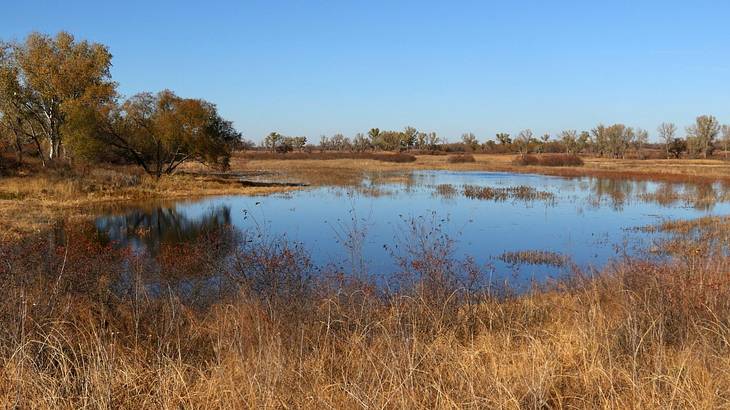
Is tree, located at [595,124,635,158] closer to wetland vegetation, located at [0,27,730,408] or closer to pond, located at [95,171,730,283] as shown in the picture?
pond, located at [95,171,730,283]

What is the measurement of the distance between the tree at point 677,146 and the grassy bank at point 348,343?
308ft

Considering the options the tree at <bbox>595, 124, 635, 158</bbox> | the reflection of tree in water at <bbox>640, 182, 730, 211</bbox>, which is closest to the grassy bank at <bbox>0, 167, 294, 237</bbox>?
the reflection of tree in water at <bbox>640, 182, 730, 211</bbox>

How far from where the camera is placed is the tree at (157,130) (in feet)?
110

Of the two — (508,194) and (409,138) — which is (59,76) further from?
(409,138)

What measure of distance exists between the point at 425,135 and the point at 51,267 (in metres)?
121

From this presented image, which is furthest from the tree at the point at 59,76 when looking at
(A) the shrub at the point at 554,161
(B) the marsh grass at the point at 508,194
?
(A) the shrub at the point at 554,161

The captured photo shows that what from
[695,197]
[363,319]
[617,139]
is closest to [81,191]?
[363,319]

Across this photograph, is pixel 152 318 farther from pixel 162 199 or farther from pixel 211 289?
pixel 162 199

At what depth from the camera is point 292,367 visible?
15.0 ft

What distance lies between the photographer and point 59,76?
33219 millimetres

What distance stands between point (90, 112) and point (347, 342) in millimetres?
30839

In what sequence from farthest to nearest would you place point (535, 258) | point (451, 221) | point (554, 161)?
1. point (554, 161)
2. point (451, 221)
3. point (535, 258)

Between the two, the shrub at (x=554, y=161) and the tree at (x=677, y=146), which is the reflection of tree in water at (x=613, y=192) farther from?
the tree at (x=677, y=146)

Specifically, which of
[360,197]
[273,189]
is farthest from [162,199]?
[360,197]
